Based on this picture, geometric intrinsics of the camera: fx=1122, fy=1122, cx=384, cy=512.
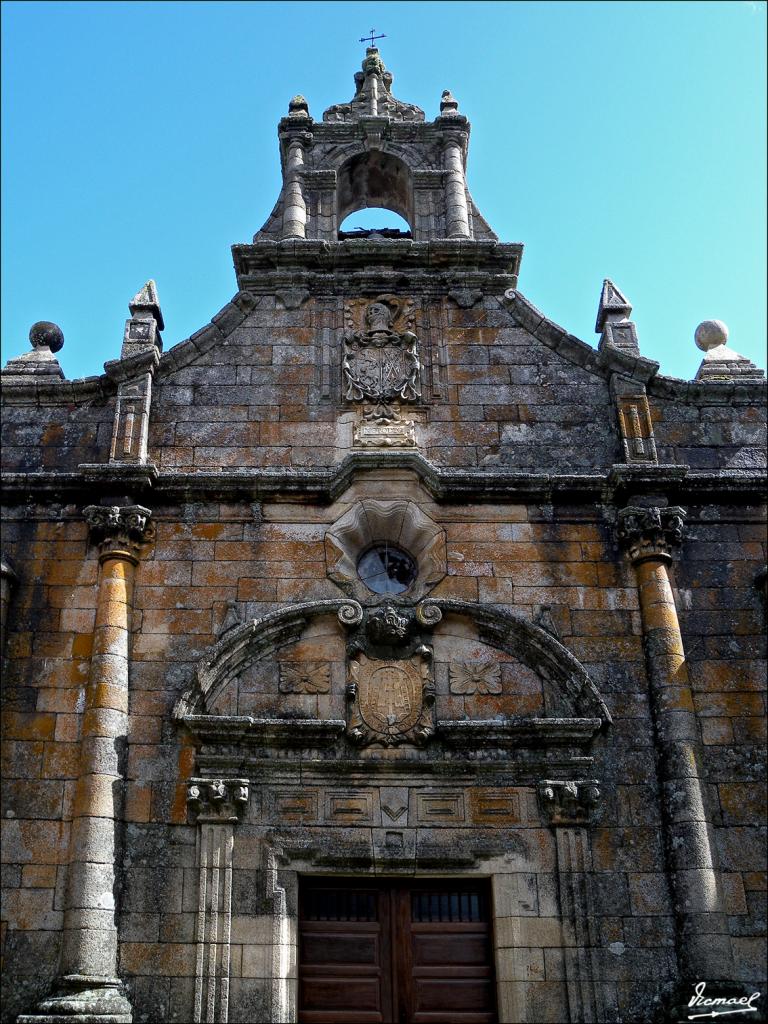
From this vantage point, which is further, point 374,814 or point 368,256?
point 368,256

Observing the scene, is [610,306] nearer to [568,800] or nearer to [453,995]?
[568,800]

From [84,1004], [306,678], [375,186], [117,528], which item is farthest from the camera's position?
[375,186]

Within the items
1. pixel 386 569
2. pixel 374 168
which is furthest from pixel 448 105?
pixel 386 569

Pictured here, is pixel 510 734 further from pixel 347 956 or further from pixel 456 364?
pixel 456 364

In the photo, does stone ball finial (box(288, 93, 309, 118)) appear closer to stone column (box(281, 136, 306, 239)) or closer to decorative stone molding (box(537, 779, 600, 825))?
stone column (box(281, 136, 306, 239))

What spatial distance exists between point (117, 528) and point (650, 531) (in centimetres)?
501

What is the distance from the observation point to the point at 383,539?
433 inches

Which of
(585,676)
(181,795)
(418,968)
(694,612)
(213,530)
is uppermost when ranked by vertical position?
(213,530)

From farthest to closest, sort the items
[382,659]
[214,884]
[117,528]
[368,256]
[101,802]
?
[368,256]
[117,528]
[382,659]
[101,802]
[214,884]

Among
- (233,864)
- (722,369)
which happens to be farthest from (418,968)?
(722,369)

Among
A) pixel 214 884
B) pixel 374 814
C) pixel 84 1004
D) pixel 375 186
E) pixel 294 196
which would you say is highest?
pixel 375 186

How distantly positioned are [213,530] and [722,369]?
563 centimetres

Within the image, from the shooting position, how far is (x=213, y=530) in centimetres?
1076

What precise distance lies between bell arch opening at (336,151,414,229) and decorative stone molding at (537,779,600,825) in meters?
6.77
